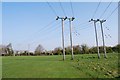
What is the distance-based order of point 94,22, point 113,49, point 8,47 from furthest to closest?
point 8,47 < point 113,49 < point 94,22

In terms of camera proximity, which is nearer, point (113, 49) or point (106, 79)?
point (106, 79)

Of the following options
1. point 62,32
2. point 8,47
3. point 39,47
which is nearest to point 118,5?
point 62,32

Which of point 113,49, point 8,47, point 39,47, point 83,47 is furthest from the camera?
point 39,47

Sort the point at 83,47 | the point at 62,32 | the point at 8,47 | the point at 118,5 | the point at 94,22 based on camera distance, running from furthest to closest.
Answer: the point at 8,47
the point at 83,47
the point at 94,22
the point at 62,32
the point at 118,5

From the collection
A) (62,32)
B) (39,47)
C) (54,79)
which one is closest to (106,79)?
(54,79)

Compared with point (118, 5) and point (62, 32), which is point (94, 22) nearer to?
point (62, 32)

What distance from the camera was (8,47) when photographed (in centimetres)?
10744

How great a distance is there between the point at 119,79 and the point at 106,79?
0.73 m

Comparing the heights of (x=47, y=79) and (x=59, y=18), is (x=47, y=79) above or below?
below

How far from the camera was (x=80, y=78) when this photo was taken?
1400 centimetres

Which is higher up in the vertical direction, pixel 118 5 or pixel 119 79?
pixel 118 5

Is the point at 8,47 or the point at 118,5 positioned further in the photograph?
the point at 8,47

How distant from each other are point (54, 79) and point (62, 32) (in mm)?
26714

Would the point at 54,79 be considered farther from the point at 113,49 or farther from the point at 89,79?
the point at 113,49
